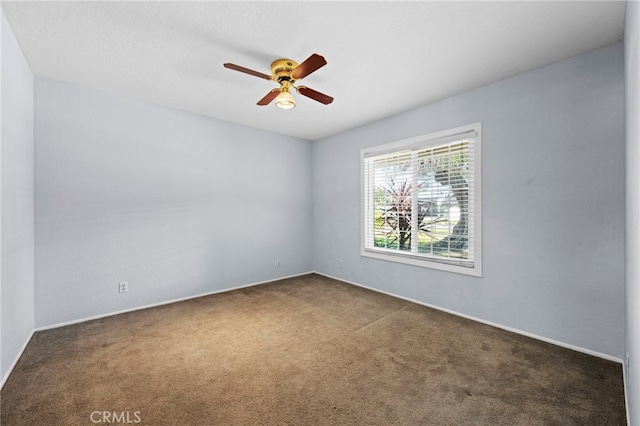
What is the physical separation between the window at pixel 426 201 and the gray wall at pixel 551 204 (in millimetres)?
144

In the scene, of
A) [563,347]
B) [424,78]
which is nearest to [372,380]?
[563,347]

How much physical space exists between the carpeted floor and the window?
34.7 inches

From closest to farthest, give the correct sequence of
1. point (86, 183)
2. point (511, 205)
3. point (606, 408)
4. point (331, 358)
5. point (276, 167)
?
point (606, 408)
point (331, 358)
point (511, 205)
point (86, 183)
point (276, 167)

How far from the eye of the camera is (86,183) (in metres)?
3.17

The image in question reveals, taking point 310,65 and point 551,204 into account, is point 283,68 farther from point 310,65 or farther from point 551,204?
point 551,204

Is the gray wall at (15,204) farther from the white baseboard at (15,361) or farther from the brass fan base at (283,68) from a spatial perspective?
the brass fan base at (283,68)

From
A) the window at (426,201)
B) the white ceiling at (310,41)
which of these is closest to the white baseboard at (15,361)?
the white ceiling at (310,41)

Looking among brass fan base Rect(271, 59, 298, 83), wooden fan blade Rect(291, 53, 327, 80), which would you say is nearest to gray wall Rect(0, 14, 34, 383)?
brass fan base Rect(271, 59, 298, 83)

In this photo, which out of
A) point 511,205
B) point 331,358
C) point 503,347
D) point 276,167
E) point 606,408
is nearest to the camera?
point 606,408

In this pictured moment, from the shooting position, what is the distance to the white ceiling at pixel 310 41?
1916mm

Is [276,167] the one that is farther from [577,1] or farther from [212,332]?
[577,1]

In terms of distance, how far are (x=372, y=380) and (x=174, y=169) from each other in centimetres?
360

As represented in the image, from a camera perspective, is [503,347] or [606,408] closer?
[606,408]

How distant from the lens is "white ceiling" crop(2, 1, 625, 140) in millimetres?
1916
